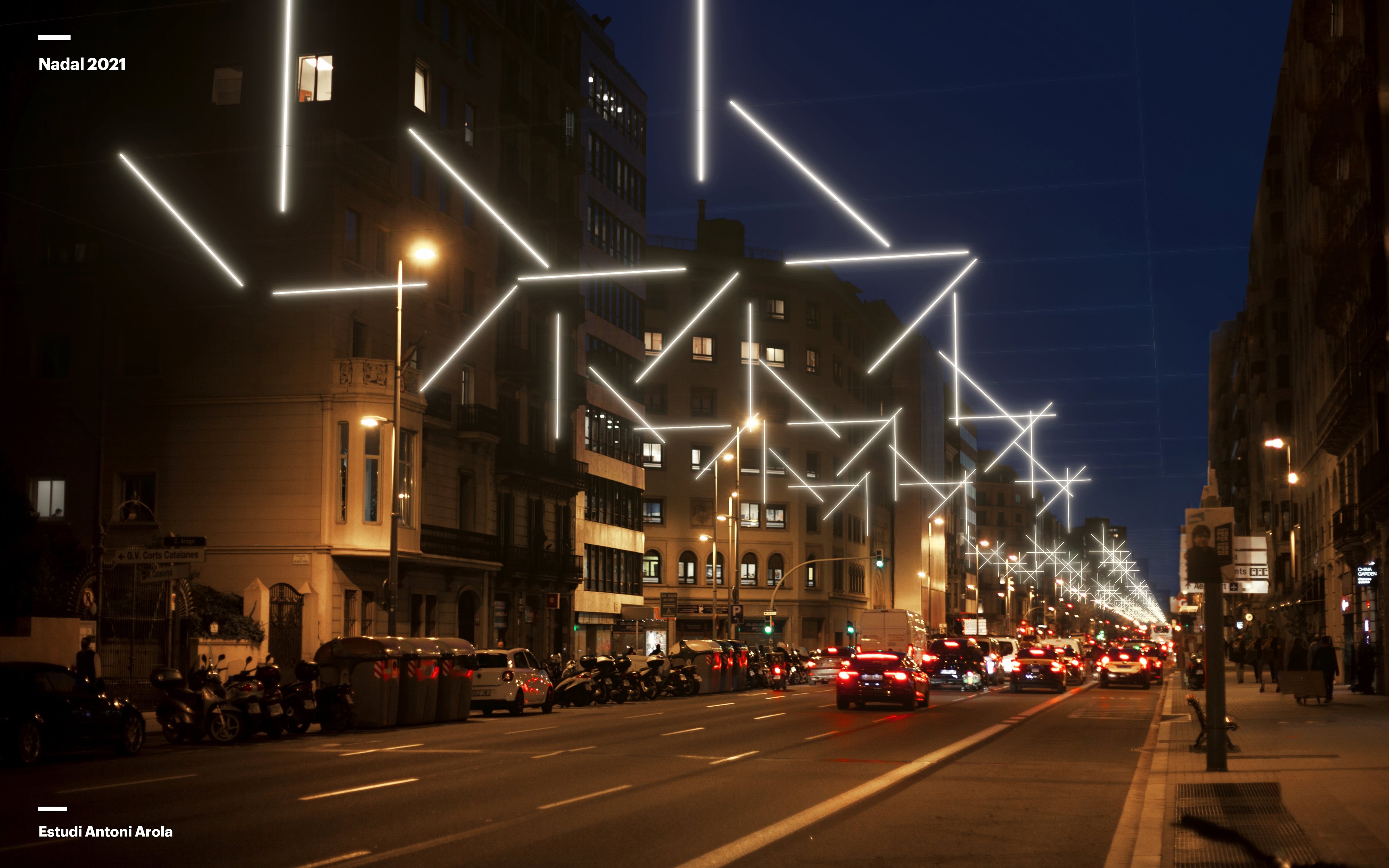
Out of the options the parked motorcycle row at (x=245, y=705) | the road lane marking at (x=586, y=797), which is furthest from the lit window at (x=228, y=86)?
the road lane marking at (x=586, y=797)

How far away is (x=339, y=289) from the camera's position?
1387 inches

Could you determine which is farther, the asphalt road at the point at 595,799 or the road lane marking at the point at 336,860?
the asphalt road at the point at 595,799

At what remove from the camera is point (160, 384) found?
138ft

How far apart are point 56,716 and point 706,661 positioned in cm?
3231

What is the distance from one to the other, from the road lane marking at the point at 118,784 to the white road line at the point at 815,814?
7.75 metres

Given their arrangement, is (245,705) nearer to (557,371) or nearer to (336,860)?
(336,860)

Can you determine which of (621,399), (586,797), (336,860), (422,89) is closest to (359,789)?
(586,797)

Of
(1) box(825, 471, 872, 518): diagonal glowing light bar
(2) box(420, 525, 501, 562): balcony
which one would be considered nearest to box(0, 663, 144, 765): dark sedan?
(2) box(420, 525, 501, 562): balcony

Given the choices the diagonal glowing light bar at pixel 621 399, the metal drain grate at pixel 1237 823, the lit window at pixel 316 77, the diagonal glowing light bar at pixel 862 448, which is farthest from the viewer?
the diagonal glowing light bar at pixel 862 448

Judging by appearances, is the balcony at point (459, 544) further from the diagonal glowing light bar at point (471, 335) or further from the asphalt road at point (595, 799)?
the asphalt road at point (595, 799)

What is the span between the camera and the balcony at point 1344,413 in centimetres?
4075

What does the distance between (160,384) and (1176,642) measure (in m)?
61.8

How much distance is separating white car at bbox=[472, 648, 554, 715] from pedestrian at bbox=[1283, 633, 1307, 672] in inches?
853

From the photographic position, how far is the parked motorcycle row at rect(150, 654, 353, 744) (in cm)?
2372
